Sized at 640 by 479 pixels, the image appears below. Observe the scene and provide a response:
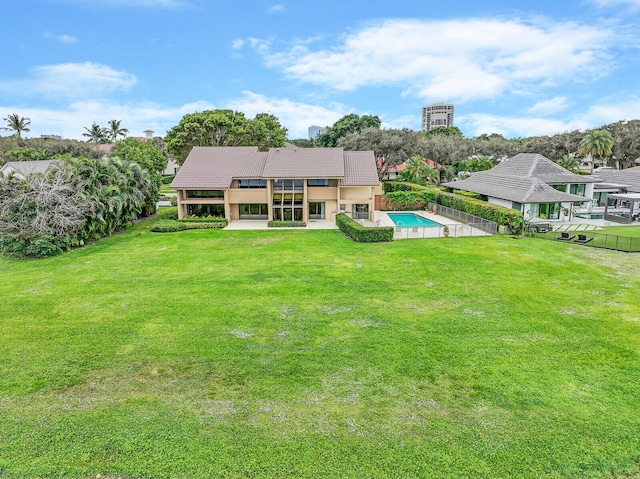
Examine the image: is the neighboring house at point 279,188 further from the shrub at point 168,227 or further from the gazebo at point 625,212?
the gazebo at point 625,212

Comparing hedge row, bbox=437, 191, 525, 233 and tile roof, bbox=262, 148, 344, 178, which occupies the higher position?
tile roof, bbox=262, 148, 344, 178

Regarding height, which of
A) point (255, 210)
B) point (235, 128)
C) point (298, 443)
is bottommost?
point (298, 443)

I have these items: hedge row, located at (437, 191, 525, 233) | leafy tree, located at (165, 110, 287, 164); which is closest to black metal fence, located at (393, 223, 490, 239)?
hedge row, located at (437, 191, 525, 233)

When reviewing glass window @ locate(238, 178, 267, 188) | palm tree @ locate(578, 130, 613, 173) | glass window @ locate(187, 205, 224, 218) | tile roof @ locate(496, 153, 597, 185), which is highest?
palm tree @ locate(578, 130, 613, 173)

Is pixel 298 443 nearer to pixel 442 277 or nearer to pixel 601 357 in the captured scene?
pixel 601 357

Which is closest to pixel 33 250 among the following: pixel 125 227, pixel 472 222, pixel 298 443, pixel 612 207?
pixel 125 227

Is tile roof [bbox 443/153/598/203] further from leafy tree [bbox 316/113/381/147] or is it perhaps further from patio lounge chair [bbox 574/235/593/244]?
leafy tree [bbox 316/113/381/147]

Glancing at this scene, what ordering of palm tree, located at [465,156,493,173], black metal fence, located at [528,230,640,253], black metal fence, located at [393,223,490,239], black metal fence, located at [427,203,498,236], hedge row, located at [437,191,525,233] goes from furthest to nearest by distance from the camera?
palm tree, located at [465,156,493,173], black metal fence, located at [427,203,498,236], black metal fence, located at [393,223,490,239], hedge row, located at [437,191,525,233], black metal fence, located at [528,230,640,253]

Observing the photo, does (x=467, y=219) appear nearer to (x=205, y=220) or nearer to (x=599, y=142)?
(x=205, y=220)
